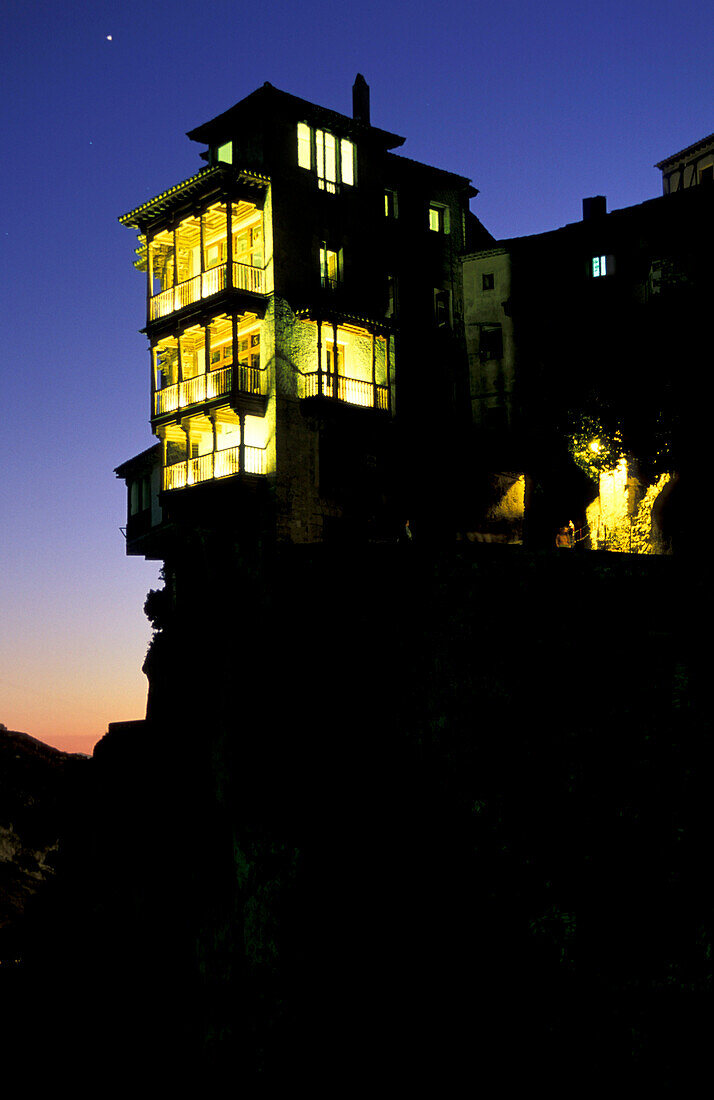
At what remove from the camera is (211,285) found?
3597cm

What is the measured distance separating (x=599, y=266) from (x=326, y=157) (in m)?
13.0

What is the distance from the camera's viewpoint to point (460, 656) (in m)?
23.6

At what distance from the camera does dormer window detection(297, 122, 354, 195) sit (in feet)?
123

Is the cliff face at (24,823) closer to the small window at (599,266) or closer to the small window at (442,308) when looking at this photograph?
the small window at (442,308)

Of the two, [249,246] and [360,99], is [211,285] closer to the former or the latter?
[249,246]

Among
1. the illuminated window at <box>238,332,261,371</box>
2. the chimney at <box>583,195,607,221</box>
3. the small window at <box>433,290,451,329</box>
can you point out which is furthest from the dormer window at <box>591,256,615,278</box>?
the illuminated window at <box>238,332,261,371</box>

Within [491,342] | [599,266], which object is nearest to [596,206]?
[599,266]

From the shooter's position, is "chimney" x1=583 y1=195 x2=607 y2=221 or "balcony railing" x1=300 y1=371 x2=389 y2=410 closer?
"balcony railing" x1=300 y1=371 x2=389 y2=410

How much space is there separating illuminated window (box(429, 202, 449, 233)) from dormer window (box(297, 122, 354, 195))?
562 centimetres

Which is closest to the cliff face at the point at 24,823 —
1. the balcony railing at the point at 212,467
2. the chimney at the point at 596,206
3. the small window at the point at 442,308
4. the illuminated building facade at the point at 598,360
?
the balcony railing at the point at 212,467

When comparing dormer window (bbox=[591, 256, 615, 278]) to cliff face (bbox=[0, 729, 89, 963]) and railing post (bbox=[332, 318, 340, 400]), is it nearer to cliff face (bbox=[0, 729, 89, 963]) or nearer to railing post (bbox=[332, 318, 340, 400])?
railing post (bbox=[332, 318, 340, 400])

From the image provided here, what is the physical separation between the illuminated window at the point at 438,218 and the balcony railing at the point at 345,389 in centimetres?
1042

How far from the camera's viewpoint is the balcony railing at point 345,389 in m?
35.6

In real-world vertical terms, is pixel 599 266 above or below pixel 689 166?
below
